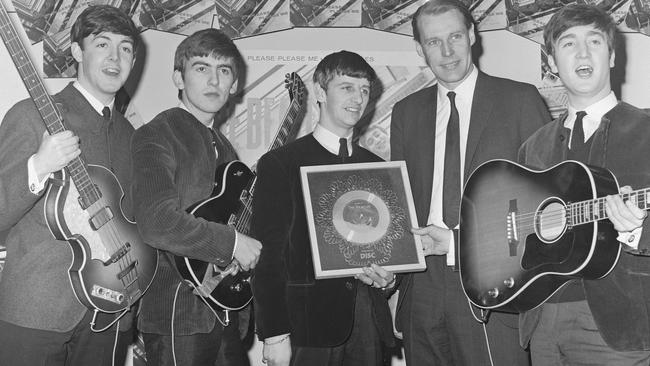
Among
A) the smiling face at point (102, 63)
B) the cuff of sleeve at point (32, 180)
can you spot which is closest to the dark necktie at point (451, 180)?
the smiling face at point (102, 63)

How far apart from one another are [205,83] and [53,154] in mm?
838

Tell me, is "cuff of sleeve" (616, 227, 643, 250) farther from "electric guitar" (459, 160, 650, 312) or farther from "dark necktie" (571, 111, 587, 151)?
"dark necktie" (571, 111, 587, 151)

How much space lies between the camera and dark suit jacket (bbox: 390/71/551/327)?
9.84 ft

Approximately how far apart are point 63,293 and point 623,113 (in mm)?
2198

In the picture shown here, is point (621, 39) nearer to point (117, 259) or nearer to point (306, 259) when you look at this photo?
point (306, 259)

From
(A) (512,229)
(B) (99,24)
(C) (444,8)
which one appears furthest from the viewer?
(C) (444,8)

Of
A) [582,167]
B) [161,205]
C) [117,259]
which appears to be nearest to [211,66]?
[161,205]

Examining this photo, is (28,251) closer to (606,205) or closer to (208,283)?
(208,283)

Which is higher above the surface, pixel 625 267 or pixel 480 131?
pixel 480 131

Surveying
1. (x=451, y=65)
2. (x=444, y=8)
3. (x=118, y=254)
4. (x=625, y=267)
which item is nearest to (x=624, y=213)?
(x=625, y=267)

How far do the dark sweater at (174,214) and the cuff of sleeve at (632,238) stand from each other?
1.53m

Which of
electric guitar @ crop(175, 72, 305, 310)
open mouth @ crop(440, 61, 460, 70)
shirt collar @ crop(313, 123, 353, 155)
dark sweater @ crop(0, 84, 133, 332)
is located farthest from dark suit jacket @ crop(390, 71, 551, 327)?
dark sweater @ crop(0, 84, 133, 332)

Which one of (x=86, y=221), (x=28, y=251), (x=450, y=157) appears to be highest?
(x=450, y=157)

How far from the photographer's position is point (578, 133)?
2551mm
